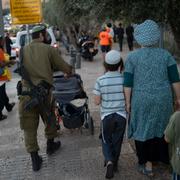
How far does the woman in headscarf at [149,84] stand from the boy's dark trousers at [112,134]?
0.27 meters

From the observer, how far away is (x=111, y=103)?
5.35 m

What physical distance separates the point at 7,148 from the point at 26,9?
5390mm

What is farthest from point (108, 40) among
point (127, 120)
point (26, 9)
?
point (127, 120)

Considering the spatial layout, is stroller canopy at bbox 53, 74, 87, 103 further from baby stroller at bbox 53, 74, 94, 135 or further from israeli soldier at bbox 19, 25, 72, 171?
israeli soldier at bbox 19, 25, 72, 171

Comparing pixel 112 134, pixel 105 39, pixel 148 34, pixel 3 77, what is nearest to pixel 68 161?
pixel 112 134

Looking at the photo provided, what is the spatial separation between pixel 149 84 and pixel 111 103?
0.59 metres

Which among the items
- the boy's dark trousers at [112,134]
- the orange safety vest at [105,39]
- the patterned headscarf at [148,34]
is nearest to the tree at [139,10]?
the patterned headscarf at [148,34]

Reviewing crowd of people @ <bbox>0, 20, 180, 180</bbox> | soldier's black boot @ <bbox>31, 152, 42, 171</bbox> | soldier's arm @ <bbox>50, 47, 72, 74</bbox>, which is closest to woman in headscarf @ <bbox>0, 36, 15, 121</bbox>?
crowd of people @ <bbox>0, 20, 180, 180</bbox>

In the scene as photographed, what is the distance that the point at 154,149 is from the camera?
214 inches

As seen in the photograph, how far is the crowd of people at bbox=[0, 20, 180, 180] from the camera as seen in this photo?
16.3ft

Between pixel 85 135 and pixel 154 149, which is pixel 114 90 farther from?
pixel 85 135

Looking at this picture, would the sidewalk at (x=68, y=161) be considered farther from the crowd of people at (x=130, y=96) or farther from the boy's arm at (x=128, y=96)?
the boy's arm at (x=128, y=96)

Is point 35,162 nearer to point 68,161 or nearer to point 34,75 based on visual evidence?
point 68,161

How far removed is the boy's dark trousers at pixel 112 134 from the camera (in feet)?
17.6
